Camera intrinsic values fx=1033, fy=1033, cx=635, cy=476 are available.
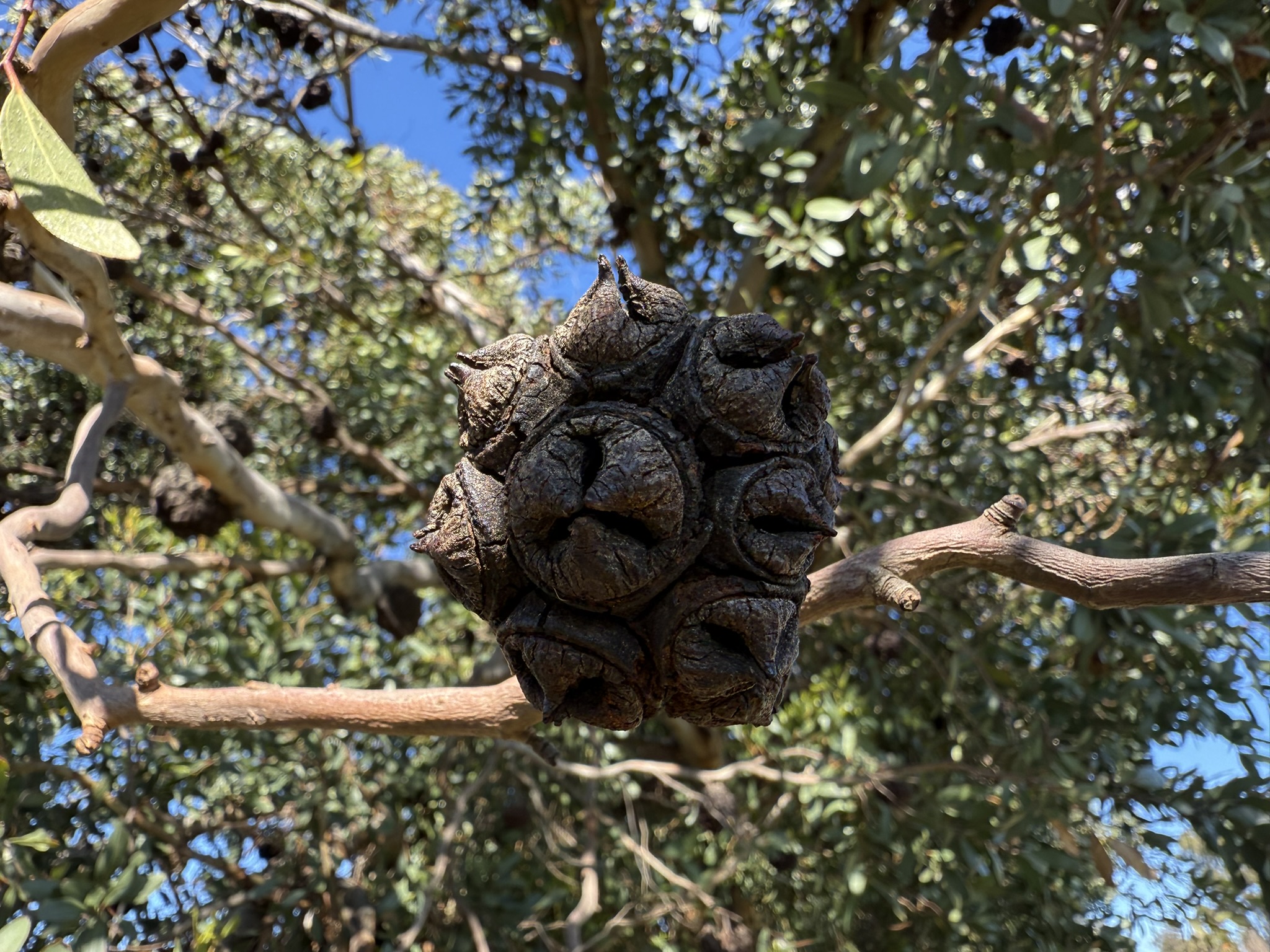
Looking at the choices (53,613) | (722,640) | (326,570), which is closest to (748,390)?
(722,640)

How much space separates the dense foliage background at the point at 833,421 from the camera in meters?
3.36

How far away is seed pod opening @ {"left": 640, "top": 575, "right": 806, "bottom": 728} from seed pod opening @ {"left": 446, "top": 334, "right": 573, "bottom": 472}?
336 millimetres

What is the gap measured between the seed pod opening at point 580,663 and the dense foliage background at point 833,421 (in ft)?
6.18

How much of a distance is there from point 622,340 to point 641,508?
295 mm

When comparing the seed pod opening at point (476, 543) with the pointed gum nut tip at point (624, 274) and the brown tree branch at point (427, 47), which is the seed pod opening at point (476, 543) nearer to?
the pointed gum nut tip at point (624, 274)

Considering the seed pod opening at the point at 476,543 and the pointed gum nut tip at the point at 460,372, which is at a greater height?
the pointed gum nut tip at the point at 460,372

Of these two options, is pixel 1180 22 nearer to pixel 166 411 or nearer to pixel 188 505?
pixel 166 411

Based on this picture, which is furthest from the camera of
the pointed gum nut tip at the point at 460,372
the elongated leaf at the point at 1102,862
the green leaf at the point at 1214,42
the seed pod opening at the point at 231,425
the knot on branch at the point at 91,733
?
the seed pod opening at the point at 231,425

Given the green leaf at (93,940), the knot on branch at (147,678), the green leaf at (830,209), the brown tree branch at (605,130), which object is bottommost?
the green leaf at (93,940)

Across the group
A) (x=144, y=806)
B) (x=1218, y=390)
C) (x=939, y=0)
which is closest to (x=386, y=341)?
(x=144, y=806)

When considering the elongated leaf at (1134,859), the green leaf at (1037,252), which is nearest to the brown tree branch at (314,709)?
the elongated leaf at (1134,859)

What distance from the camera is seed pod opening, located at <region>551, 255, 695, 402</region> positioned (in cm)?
154

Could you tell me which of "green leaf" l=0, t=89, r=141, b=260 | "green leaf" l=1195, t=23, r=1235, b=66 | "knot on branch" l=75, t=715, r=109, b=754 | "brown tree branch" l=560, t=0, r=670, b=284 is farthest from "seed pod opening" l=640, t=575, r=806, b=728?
"brown tree branch" l=560, t=0, r=670, b=284

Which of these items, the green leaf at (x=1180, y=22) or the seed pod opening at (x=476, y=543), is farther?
the green leaf at (x=1180, y=22)
